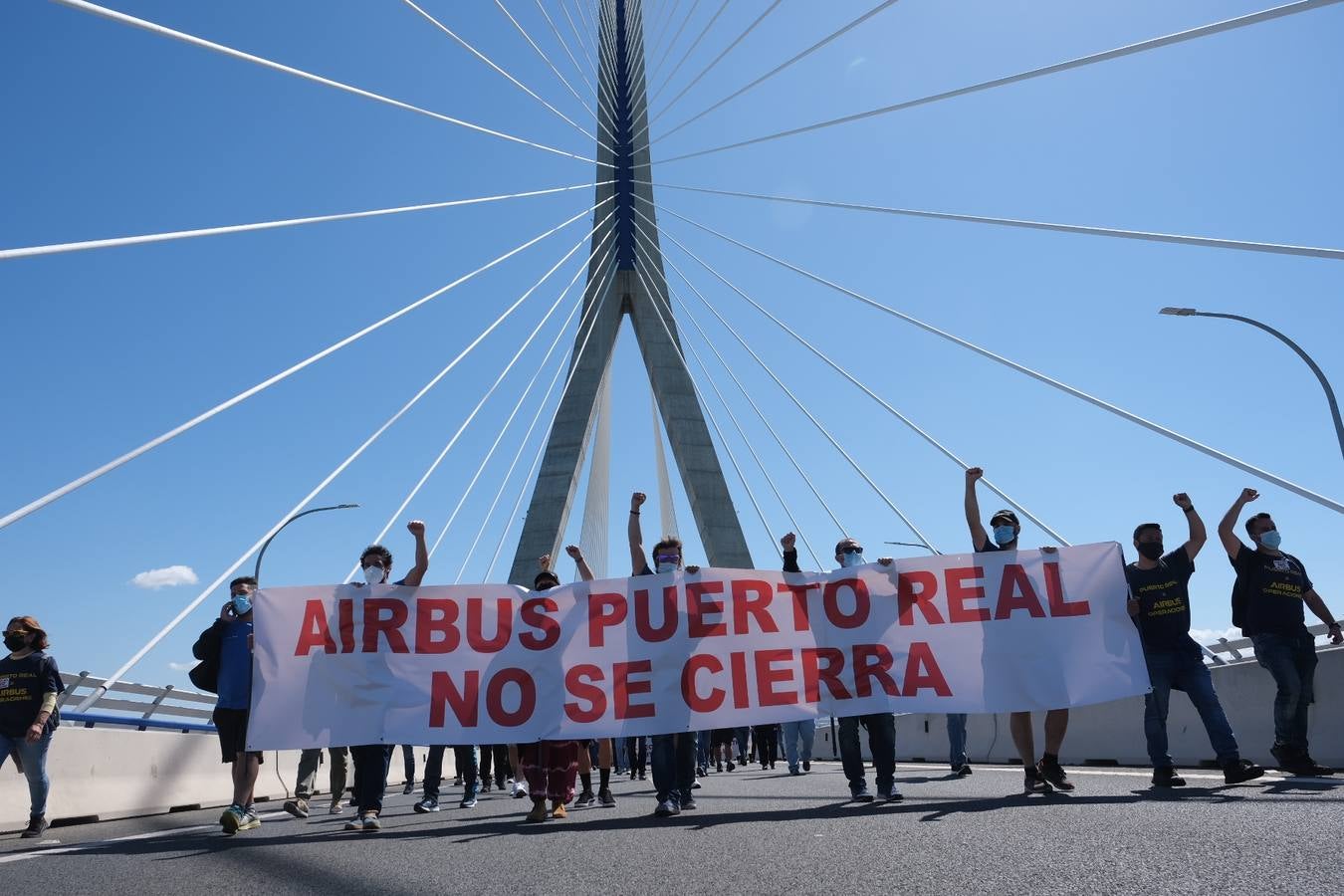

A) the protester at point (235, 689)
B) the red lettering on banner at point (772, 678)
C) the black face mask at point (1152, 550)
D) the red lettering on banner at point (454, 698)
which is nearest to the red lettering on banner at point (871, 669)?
the red lettering on banner at point (772, 678)

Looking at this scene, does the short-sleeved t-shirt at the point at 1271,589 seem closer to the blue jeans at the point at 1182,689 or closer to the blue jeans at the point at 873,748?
the blue jeans at the point at 1182,689

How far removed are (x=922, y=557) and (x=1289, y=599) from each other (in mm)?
2277

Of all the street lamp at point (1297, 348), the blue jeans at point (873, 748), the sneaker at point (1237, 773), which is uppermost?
the street lamp at point (1297, 348)

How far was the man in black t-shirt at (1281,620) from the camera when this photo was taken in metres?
6.82

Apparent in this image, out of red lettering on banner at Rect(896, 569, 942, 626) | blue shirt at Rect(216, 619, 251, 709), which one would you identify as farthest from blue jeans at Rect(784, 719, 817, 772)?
blue shirt at Rect(216, 619, 251, 709)

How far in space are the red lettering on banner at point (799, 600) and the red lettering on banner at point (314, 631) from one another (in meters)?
2.98

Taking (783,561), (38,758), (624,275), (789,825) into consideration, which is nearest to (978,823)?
(789,825)

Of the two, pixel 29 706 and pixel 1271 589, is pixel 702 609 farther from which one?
pixel 29 706

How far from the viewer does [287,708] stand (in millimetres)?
6863

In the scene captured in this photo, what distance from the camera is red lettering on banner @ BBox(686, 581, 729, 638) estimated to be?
7.32 meters

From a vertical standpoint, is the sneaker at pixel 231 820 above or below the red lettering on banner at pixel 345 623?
below

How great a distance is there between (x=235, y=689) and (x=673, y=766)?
9.24ft

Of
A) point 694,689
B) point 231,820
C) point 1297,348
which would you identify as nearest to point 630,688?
point 694,689

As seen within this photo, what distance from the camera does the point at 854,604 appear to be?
7.46 m
